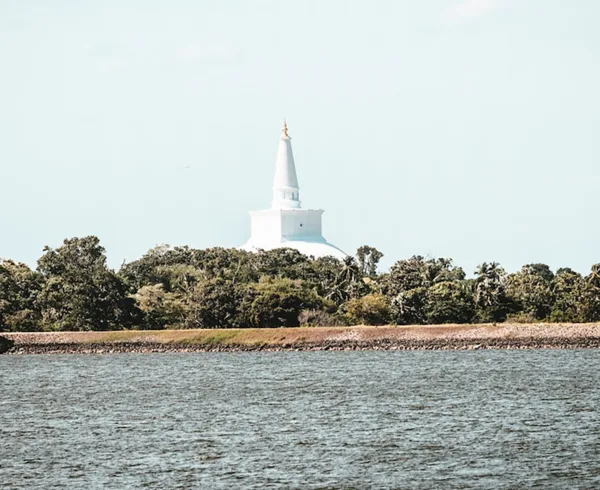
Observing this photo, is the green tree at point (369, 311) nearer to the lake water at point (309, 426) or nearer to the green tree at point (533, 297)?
the green tree at point (533, 297)

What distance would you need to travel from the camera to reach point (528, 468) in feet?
124

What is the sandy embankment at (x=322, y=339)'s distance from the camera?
9994cm

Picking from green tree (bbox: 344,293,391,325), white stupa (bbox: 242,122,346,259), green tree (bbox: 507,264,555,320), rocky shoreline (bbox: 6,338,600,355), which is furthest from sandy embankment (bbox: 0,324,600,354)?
white stupa (bbox: 242,122,346,259)

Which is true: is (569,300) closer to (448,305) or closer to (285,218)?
(448,305)

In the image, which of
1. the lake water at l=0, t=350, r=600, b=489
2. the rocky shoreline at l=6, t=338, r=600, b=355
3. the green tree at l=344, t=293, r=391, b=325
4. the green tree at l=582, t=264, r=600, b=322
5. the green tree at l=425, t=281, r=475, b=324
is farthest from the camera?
the green tree at l=344, t=293, r=391, b=325

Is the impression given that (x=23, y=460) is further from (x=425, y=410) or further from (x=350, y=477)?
(x=425, y=410)

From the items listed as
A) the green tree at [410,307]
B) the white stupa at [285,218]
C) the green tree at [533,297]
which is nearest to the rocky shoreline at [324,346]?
the green tree at [410,307]

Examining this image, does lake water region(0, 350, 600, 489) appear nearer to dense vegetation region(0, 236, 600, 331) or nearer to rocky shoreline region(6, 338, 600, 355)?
rocky shoreline region(6, 338, 600, 355)

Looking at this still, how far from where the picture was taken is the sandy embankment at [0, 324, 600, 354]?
9994 cm

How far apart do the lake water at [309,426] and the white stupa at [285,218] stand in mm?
75101

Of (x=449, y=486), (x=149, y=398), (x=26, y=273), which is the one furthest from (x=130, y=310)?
(x=449, y=486)

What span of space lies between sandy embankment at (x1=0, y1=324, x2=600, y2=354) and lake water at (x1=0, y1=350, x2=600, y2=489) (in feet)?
Answer: 47.6

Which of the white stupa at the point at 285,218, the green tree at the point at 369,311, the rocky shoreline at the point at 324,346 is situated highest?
the white stupa at the point at 285,218

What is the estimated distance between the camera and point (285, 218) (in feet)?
525
